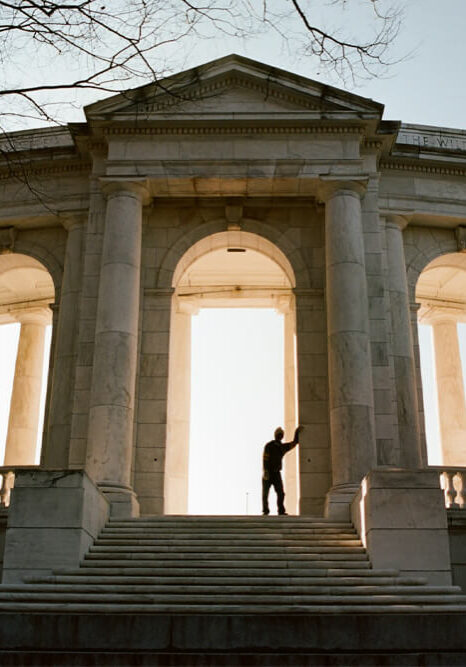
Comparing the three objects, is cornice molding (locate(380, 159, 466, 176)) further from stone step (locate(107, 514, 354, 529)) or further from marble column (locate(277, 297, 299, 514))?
stone step (locate(107, 514, 354, 529))

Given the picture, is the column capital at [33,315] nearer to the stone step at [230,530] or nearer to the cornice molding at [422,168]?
the cornice molding at [422,168]

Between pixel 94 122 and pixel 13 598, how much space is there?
20625mm

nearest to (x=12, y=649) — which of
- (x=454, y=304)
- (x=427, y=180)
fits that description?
(x=427, y=180)

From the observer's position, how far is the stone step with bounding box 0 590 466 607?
65.3 ft

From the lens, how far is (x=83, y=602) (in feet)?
67.6

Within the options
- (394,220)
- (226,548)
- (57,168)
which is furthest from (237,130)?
(226,548)

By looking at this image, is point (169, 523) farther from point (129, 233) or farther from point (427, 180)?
point (427, 180)

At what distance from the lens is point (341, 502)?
29.3 metres

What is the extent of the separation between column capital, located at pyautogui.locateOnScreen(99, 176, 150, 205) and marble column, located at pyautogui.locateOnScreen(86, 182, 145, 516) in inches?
1.6

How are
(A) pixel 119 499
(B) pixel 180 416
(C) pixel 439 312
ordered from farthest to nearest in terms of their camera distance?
(C) pixel 439 312 → (B) pixel 180 416 → (A) pixel 119 499

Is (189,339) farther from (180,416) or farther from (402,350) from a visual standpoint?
(402,350)

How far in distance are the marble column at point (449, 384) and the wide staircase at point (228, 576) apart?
20686mm

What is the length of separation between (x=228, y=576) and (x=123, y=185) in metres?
17.5

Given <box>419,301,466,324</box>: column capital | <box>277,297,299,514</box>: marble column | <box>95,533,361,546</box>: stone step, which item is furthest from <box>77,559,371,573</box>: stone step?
<box>419,301,466,324</box>: column capital
